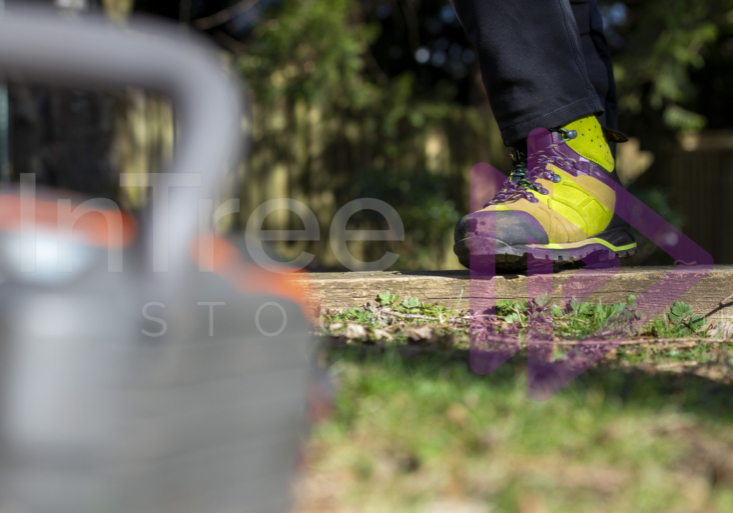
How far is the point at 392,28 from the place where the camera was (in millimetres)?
8977

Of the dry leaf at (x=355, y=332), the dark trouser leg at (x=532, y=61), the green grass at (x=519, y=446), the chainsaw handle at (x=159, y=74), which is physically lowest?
the green grass at (x=519, y=446)

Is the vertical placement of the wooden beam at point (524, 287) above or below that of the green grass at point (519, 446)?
above

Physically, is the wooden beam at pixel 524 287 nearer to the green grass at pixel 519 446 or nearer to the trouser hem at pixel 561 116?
the trouser hem at pixel 561 116

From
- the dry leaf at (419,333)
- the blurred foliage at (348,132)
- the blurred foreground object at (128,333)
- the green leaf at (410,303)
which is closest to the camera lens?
the blurred foreground object at (128,333)

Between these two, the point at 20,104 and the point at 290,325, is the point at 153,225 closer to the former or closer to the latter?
the point at 290,325

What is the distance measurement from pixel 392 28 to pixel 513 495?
8.89 metres

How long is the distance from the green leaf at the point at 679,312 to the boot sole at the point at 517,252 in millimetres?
269

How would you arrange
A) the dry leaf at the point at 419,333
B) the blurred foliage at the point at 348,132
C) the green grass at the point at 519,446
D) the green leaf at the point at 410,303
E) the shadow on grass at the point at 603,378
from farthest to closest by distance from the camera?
the blurred foliage at the point at 348,132, the green leaf at the point at 410,303, the dry leaf at the point at 419,333, the shadow on grass at the point at 603,378, the green grass at the point at 519,446

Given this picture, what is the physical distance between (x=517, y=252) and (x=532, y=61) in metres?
0.59

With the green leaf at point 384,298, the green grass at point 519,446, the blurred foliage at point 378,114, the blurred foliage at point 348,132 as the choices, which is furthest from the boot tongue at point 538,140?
the blurred foliage at point 348,132

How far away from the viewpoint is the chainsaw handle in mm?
579

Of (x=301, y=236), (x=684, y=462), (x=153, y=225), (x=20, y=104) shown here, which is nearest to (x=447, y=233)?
(x=301, y=236)

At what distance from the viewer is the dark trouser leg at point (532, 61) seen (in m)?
1.89

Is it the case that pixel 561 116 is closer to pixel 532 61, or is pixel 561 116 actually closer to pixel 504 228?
pixel 532 61
